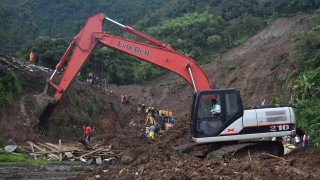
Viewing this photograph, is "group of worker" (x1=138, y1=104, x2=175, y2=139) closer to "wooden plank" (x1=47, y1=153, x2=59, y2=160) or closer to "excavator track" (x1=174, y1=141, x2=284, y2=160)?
"wooden plank" (x1=47, y1=153, x2=59, y2=160)

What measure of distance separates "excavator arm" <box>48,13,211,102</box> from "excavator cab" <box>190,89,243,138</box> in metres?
4.00

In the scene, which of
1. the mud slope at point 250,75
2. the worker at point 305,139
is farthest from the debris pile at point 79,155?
the mud slope at point 250,75

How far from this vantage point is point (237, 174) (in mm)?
8672

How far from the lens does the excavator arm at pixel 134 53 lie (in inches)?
691

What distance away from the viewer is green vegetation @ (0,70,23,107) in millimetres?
21531

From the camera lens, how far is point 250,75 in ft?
126

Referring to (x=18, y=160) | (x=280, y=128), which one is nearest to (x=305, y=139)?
(x=280, y=128)

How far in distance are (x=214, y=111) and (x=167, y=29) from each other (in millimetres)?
48726

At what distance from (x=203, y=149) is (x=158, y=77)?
37.8m

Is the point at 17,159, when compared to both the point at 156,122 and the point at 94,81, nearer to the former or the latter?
the point at 156,122

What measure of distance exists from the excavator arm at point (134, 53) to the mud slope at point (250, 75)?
12.1 metres

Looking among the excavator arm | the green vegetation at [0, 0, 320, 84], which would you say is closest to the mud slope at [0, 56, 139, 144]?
the excavator arm

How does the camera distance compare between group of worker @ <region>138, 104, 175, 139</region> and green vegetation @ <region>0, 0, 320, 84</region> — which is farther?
green vegetation @ <region>0, 0, 320, 84</region>

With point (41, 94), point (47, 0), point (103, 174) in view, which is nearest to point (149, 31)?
point (47, 0)
